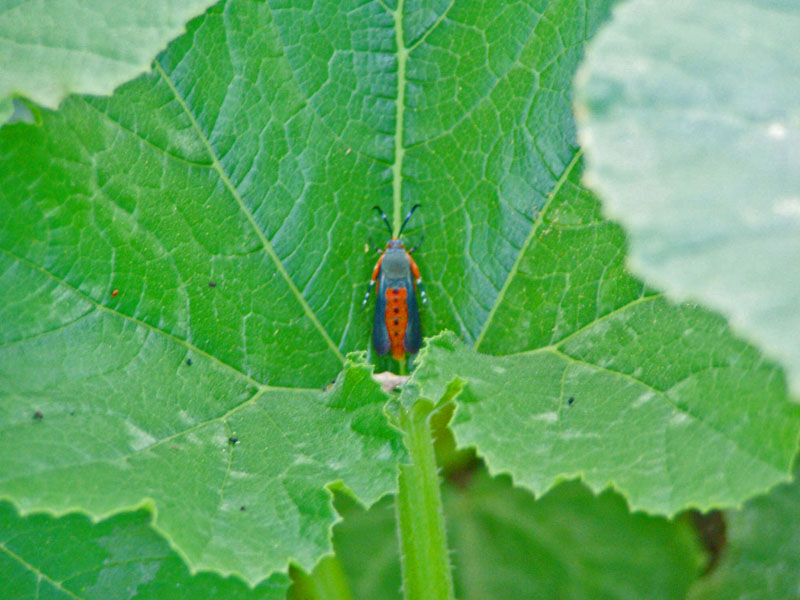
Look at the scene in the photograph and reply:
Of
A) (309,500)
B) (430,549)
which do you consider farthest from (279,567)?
(430,549)

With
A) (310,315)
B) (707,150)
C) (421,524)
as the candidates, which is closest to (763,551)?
(421,524)

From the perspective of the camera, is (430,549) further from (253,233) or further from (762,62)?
(762,62)

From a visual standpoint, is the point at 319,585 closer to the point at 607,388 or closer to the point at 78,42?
the point at 607,388

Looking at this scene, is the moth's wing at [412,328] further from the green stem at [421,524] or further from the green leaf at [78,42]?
the green leaf at [78,42]

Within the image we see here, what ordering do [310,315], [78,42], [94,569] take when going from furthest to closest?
[310,315], [94,569], [78,42]

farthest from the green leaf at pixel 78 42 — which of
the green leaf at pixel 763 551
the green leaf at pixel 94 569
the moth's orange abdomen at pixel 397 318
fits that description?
the green leaf at pixel 763 551

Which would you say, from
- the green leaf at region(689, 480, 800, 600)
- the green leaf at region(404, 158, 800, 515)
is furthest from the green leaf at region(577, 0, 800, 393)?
the green leaf at region(689, 480, 800, 600)
